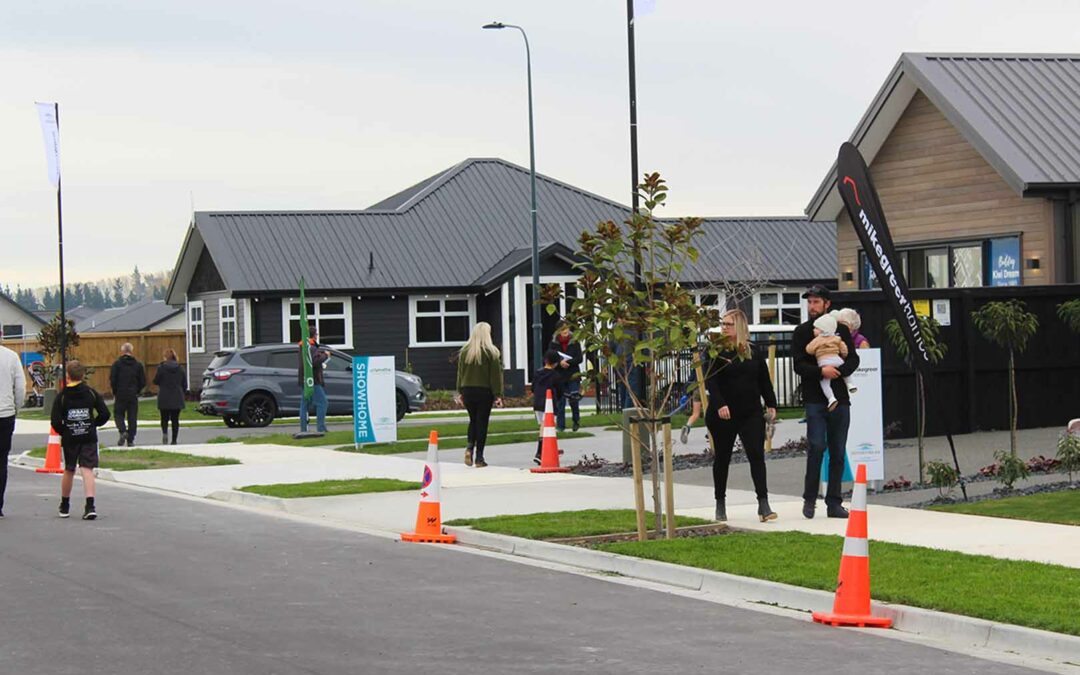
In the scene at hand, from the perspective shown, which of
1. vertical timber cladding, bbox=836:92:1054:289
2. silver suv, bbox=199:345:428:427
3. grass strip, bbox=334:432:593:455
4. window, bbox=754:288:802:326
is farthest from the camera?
window, bbox=754:288:802:326

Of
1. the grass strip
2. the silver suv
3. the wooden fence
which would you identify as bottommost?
the grass strip

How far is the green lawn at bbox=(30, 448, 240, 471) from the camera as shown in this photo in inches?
929

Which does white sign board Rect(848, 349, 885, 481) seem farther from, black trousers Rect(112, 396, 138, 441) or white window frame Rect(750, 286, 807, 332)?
white window frame Rect(750, 286, 807, 332)

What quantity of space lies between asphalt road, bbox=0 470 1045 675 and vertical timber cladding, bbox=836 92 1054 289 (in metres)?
14.8

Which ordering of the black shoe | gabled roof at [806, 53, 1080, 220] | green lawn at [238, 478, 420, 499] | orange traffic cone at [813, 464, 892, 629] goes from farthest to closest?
gabled roof at [806, 53, 1080, 220], green lawn at [238, 478, 420, 499], the black shoe, orange traffic cone at [813, 464, 892, 629]

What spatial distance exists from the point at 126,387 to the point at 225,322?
1962 cm

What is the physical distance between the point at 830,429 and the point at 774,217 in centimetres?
4020

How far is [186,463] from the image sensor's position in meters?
23.9

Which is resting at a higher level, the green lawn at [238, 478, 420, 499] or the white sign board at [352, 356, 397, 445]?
the white sign board at [352, 356, 397, 445]

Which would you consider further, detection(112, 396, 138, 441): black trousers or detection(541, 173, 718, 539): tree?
detection(112, 396, 138, 441): black trousers

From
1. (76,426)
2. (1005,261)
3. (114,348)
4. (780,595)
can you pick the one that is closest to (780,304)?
(114,348)

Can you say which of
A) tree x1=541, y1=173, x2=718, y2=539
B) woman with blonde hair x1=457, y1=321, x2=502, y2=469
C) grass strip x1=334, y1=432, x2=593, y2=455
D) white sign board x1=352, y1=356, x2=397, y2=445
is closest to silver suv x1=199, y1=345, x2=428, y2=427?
grass strip x1=334, y1=432, x2=593, y2=455

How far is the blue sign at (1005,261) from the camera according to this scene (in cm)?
2622

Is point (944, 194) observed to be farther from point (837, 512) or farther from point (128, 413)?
point (128, 413)
